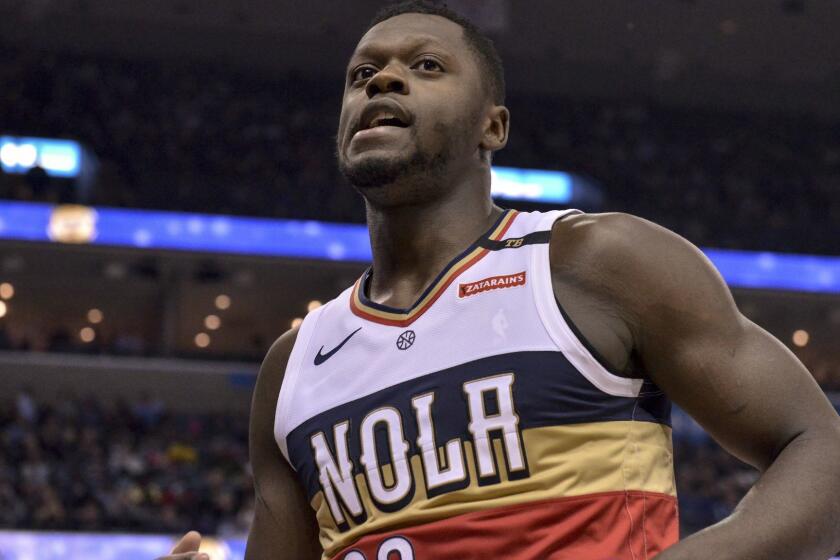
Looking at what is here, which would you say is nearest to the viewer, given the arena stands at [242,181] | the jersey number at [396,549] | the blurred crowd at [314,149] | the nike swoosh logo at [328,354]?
the jersey number at [396,549]

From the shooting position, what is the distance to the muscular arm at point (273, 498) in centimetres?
237

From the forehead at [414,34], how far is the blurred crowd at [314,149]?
18.0 metres

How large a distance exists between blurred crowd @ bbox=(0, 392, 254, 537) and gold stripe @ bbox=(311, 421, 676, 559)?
1162 cm

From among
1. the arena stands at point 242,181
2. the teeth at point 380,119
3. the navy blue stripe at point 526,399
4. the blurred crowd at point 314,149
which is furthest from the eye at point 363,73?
the blurred crowd at point 314,149

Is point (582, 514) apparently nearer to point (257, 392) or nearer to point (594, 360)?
point (594, 360)

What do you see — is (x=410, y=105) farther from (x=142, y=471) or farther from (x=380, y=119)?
(x=142, y=471)

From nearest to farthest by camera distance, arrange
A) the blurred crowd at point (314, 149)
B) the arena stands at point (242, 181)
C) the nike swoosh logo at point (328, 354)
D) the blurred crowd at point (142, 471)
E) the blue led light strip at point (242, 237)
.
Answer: the nike swoosh logo at point (328, 354)
the blurred crowd at point (142, 471)
the arena stands at point (242, 181)
the blue led light strip at point (242, 237)
the blurred crowd at point (314, 149)

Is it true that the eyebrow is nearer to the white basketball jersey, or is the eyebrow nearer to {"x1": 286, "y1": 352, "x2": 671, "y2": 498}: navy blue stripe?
the white basketball jersey

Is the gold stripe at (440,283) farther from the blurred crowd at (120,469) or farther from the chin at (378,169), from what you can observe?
the blurred crowd at (120,469)

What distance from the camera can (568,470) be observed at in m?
1.91

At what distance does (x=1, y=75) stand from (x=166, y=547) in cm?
1355

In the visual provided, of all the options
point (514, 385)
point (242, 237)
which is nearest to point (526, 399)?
point (514, 385)

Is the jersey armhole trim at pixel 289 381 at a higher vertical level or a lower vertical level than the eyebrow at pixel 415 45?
lower

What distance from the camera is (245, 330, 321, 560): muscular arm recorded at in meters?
2.37
